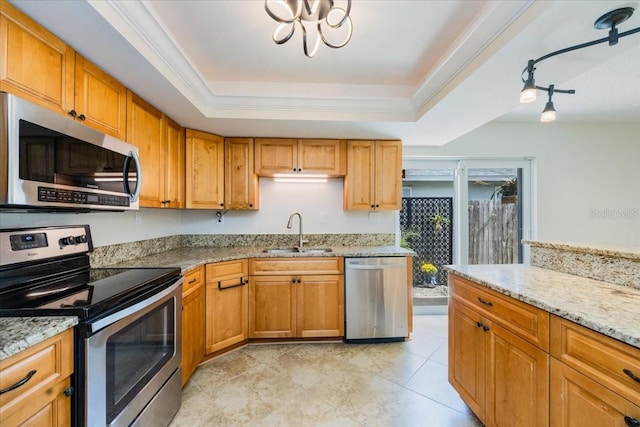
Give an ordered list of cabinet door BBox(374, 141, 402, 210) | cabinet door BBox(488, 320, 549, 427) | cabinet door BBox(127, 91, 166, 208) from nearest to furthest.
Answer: cabinet door BBox(488, 320, 549, 427)
cabinet door BBox(127, 91, 166, 208)
cabinet door BBox(374, 141, 402, 210)

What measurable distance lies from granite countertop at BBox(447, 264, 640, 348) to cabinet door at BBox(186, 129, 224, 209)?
239 cm

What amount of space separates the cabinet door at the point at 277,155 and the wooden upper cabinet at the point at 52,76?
1.42 m

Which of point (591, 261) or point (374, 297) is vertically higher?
point (591, 261)

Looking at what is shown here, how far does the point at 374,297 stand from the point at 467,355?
1113mm

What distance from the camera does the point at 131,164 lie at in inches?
66.7

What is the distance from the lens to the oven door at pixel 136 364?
3.65 feet

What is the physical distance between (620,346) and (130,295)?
6.47ft

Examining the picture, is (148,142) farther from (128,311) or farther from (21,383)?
(21,383)

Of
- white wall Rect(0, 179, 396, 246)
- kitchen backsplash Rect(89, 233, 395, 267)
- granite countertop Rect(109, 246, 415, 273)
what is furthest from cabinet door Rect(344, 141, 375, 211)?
granite countertop Rect(109, 246, 415, 273)

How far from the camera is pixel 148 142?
7.10 feet

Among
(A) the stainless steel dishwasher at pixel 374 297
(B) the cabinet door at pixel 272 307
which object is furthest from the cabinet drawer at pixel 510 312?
(B) the cabinet door at pixel 272 307

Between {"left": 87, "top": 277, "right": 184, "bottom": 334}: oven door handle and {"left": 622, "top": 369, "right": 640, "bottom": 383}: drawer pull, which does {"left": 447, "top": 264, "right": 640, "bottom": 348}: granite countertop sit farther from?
{"left": 87, "top": 277, "right": 184, "bottom": 334}: oven door handle

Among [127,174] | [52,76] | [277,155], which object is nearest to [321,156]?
[277,155]

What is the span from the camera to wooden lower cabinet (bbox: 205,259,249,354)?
2.45 metres
